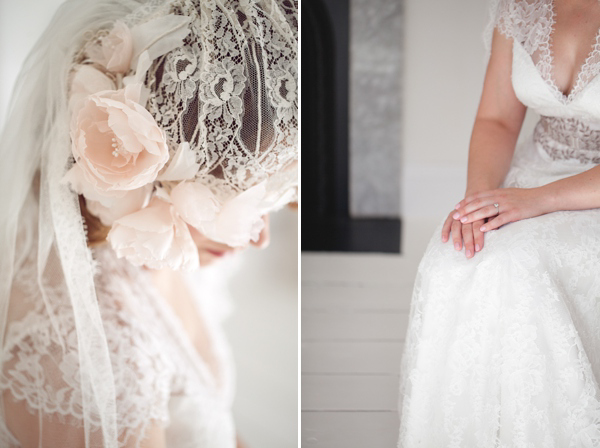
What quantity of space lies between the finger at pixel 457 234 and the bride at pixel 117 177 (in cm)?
30

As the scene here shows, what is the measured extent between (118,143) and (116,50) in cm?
14

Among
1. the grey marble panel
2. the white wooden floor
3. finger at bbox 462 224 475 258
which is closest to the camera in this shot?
finger at bbox 462 224 475 258

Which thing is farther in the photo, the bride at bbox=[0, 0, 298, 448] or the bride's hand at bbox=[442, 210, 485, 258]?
the bride's hand at bbox=[442, 210, 485, 258]

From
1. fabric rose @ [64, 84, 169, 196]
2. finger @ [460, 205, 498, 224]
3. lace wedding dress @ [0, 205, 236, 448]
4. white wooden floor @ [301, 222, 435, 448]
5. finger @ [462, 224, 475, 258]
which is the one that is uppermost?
fabric rose @ [64, 84, 169, 196]

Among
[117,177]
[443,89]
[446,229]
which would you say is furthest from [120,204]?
[443,89]

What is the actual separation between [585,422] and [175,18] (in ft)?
2.64

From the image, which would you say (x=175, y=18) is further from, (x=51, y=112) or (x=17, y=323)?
(x=17, y=323)

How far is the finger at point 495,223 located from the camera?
880 millimetres

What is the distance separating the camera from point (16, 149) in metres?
0.79

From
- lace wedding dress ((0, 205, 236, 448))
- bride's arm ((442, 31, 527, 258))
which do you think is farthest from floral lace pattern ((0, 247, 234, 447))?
bride's arm ((442, 31, 527, 258))

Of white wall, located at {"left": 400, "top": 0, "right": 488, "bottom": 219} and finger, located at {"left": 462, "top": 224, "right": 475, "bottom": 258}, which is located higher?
white wall, located at {"left": 400, "top": 0, "right": 488, "bottom": 219}

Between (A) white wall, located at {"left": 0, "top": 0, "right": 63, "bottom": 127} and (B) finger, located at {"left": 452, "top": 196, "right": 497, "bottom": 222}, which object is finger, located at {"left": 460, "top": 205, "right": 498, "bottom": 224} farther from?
(A) white wall, located at {"left": 0, "top": 0, "right": 63, "bottom": 127}

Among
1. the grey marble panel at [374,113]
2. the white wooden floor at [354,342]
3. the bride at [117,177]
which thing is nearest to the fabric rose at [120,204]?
the bride at [117,177]

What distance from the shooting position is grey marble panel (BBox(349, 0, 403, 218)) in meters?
2.55
